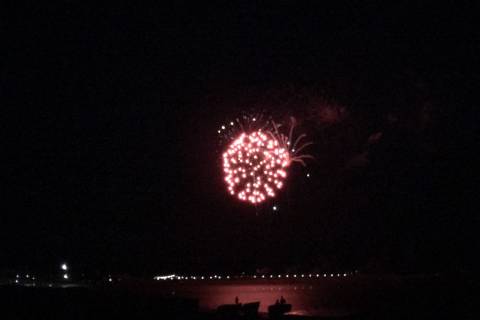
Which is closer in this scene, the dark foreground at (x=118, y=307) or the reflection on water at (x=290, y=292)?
the dark foreground at (x=118, y=307)

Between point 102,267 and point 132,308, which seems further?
point 102,267

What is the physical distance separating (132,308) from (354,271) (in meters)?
26.8

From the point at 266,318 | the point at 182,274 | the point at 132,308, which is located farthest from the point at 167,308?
the point at 182,274

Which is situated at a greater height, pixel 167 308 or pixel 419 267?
pixel 419 267

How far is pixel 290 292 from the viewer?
128 ft

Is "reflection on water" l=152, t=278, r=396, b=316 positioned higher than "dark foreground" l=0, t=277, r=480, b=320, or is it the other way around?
"reflection on water" l=152, t=278, r=396, b=316

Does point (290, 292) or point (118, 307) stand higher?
point (290, 292)

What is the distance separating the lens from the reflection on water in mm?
33344

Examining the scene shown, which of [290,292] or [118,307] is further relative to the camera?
[290,292]

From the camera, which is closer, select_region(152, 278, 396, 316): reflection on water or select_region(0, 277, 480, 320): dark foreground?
select_region(0, 277, 480, 320): dark foreground

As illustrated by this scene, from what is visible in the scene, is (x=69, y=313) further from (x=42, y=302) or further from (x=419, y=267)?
(x=419, y=267)

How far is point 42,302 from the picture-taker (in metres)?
20.9

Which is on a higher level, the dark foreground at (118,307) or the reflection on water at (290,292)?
the reflection on water at (290,292)

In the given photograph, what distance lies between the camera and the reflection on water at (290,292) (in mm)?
33344
